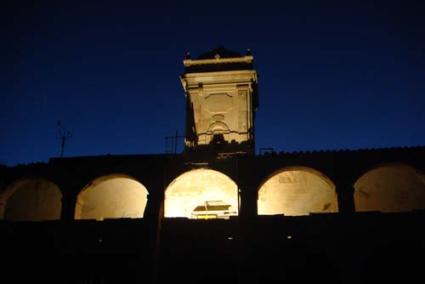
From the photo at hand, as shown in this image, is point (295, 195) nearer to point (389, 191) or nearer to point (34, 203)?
point (389, 191)

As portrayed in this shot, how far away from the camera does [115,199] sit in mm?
25453

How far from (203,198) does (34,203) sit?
830cm

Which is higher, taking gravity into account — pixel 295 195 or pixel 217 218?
pixel 295 195

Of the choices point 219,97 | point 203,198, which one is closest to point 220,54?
point 219,97

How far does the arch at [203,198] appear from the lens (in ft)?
78.3

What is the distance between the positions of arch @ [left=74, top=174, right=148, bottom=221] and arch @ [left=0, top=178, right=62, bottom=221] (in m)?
1.63

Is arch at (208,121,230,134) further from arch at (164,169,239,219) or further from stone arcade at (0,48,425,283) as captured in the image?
arch at (164,169,239,219)

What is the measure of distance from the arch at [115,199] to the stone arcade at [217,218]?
0.05 meters

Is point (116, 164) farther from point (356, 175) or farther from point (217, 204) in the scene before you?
point (356, 175)

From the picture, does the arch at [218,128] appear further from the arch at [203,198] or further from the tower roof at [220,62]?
the arch at [203,198]

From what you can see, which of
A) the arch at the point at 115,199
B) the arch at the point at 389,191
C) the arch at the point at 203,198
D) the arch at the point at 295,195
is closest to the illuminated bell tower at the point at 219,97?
the arch at the point at 203,198

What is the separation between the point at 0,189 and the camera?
22859 millimetres

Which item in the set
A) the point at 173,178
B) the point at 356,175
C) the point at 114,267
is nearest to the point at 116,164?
the point at 173,178

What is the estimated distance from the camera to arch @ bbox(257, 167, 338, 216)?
24062mm
